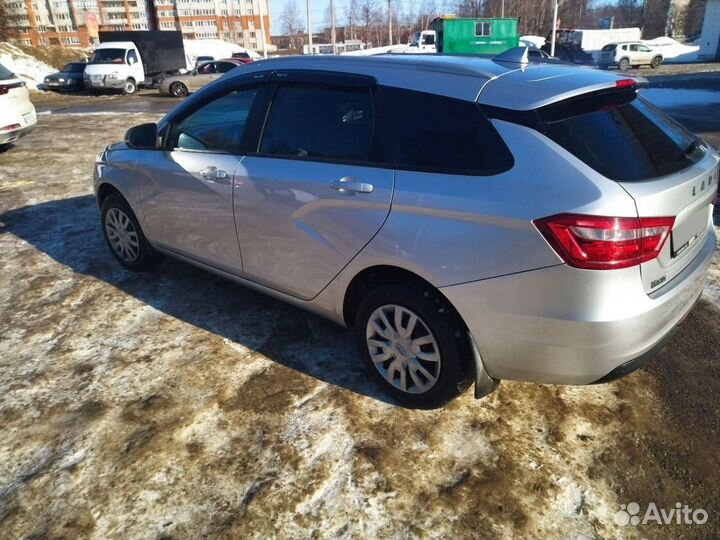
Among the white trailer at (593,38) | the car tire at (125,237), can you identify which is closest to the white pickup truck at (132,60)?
the car tire at (125,237)

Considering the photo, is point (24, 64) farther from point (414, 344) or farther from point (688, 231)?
point (688, 231)

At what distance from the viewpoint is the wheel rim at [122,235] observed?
4.59m

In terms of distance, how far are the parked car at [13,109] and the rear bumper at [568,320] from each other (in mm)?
9373

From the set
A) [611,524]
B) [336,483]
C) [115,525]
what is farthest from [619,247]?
[115,525]

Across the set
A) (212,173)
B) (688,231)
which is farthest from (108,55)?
(688,231)

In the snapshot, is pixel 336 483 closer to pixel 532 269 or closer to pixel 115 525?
pixel 115 525

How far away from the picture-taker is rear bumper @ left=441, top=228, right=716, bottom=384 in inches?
86.7

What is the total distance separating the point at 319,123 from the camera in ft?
10.2

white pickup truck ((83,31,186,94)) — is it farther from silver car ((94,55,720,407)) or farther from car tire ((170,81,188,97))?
silver car ((94,55,720,407))

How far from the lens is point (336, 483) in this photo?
8.13 feet

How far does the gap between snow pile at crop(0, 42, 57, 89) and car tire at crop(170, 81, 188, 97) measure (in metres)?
9.03

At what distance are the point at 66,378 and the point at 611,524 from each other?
305 centimetres

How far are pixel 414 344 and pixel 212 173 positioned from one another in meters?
1.77

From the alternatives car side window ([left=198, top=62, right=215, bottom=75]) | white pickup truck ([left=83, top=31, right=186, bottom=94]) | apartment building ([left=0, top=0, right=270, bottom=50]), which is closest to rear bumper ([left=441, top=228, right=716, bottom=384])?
car side window ([left=198, top=62, right=215, bottom=75])
